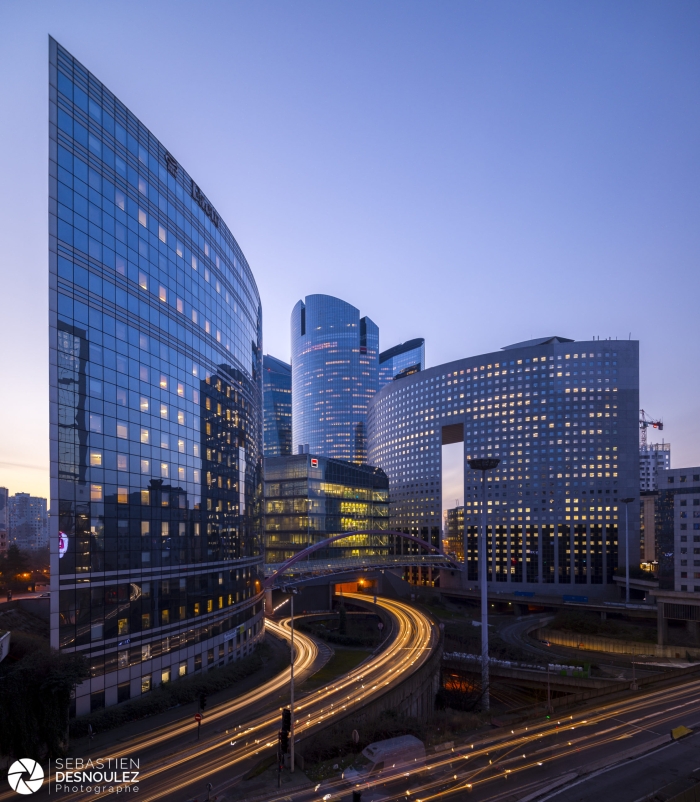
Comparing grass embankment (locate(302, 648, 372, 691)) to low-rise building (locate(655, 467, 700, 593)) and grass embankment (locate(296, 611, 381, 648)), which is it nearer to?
grass embankment (locate(296, 611, 381, 648))

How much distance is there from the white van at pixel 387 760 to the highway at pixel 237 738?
6792 mm

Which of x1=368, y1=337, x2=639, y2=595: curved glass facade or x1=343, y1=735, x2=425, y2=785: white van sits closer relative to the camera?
x1=343, y1=735, x2=425, y2=785: white van

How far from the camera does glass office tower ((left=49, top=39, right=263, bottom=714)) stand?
41.9m

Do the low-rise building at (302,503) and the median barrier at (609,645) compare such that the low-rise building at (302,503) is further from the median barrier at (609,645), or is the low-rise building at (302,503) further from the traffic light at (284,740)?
the traffic light at (284,740)

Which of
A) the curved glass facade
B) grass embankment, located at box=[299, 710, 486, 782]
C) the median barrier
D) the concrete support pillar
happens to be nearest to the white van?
grass embankment, located at box=[299, 710, 486, 782]

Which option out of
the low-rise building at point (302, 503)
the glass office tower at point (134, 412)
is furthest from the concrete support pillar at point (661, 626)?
the glass office tower at point (134, 412)

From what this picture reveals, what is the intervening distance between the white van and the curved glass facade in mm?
118971

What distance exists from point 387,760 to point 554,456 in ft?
415

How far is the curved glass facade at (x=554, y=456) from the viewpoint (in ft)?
463

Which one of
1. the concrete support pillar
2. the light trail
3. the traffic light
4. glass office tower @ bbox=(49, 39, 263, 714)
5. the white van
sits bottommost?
the concrete support pillar

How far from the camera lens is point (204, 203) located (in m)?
64.8

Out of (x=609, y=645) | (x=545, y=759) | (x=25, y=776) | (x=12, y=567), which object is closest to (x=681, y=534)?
(x=609, y=645)

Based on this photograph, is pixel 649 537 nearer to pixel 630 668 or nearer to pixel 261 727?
pixel 630 668

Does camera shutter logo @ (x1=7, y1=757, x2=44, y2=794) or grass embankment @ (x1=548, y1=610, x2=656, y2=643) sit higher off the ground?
camera shutter logo @ (x1=7, y1=757, x2=44, y2=794)
